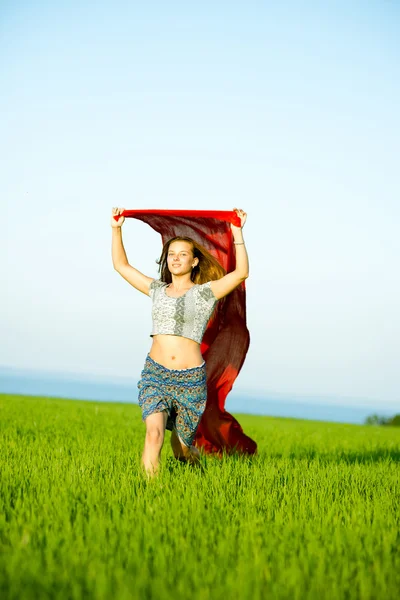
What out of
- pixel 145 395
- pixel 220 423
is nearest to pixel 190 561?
pixel 145 395

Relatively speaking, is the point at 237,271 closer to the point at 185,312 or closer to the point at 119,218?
the point at 185,312

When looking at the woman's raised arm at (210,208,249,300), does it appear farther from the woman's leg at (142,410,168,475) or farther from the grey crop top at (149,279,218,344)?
the woman's leg at (142,410,168,475)

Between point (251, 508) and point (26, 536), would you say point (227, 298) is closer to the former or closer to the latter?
point (251, 508)

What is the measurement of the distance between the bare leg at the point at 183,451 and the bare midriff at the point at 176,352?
2.25 feet

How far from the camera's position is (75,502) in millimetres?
→ 4648

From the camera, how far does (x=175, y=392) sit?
244 inches

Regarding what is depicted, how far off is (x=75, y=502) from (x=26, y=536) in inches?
38.0

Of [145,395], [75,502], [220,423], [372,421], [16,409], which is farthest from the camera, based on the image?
[372,421]

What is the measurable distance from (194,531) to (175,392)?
2249 millimetres

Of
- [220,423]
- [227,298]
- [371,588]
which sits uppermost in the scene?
[227,298]

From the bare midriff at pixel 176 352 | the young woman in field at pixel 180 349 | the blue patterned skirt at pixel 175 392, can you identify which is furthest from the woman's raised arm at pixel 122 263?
the blue patterned skirt at pixel 175 392

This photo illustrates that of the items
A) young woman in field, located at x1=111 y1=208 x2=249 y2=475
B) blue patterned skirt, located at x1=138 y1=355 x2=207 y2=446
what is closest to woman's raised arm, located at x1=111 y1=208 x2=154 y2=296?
young woman in field, located at x1=111 y1=208 x2=249 y2=475

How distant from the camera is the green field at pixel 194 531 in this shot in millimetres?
3119

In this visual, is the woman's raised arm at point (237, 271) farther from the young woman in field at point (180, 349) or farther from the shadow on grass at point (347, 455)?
the shadow on grass at point (347, 455)
